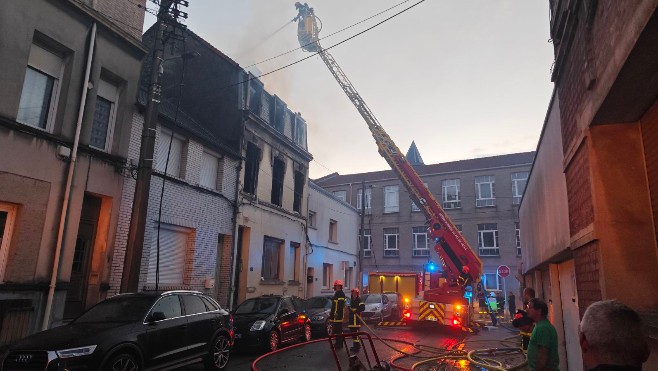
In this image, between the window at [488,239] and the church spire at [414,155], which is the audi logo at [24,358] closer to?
the window at [488,239]

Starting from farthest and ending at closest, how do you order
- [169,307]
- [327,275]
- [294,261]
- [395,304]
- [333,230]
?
1. [333,230]
2. [327,275]
3. [294,261]
4. [395,304]
5. [169,307]

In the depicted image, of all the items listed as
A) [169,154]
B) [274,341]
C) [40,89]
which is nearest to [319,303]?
[274,341]

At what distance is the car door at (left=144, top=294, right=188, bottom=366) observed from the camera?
24.5ft

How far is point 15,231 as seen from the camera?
31.1 ft

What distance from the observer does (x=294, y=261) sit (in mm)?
22578

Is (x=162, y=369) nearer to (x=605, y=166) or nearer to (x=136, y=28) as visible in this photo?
(x=605, y=166)

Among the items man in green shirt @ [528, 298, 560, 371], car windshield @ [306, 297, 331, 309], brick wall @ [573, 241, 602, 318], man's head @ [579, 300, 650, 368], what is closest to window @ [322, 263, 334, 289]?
car windshield @ [306, 297, 331, 309]

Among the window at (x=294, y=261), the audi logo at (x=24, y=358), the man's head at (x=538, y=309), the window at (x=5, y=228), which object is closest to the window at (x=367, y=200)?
the window at (x=294, y=261)

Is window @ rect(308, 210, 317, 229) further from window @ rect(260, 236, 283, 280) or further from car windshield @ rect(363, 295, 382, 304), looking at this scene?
car windshield @ rect(363, 295, 382, 304)

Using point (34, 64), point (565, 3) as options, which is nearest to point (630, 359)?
point (565, 3)

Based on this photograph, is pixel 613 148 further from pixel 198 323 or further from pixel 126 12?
pixel 126 12

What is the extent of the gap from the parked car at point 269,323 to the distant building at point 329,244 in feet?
34.1

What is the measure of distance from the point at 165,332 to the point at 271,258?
12594 mm

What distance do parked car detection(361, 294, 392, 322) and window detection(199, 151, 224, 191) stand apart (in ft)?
29.6
